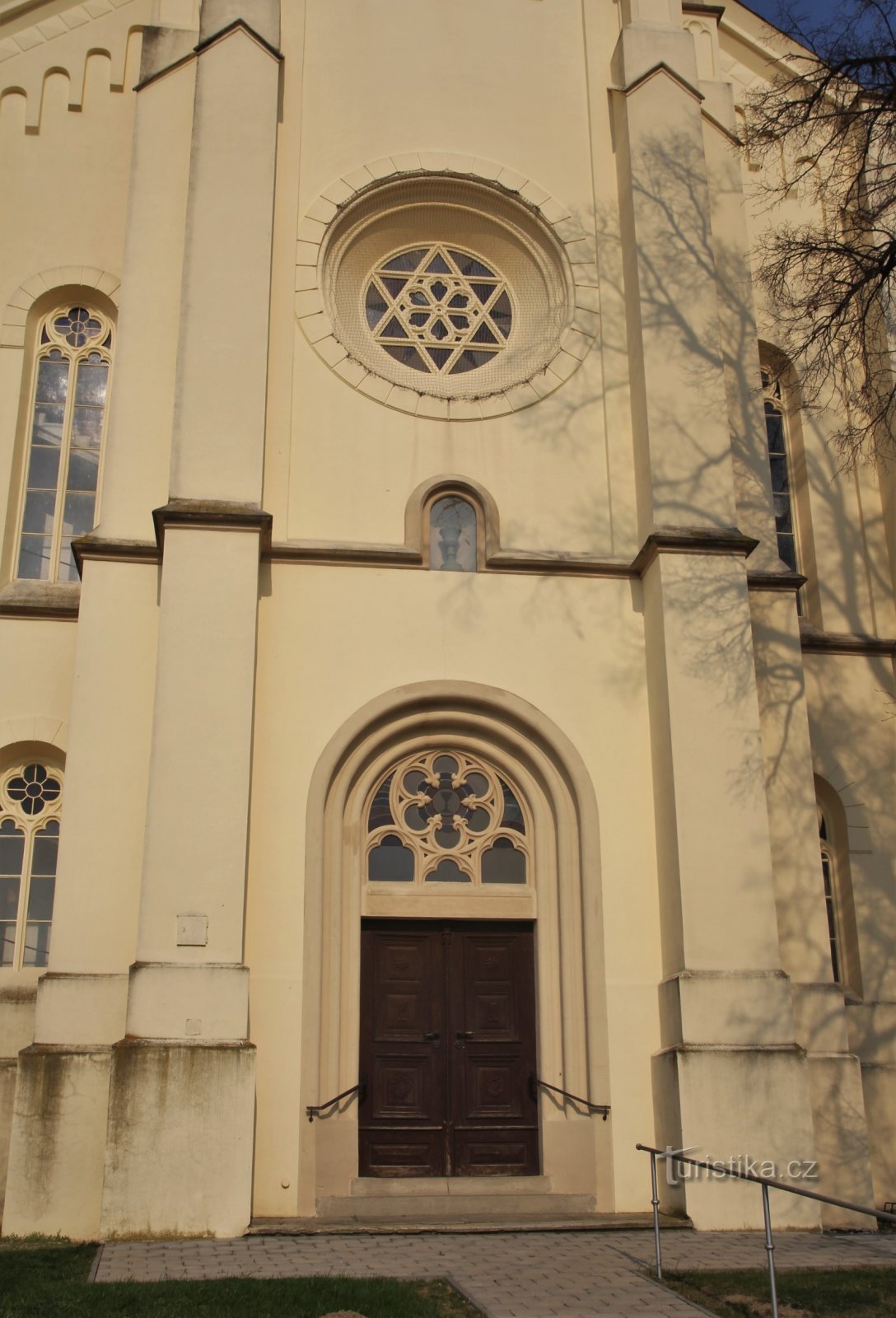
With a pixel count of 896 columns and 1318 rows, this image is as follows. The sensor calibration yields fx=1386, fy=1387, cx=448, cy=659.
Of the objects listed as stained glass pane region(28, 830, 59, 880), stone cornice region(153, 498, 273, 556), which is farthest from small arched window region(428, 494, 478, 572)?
stained glass pane region(28, 830, 59, 880)

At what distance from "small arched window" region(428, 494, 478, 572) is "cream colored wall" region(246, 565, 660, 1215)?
0.65 ft

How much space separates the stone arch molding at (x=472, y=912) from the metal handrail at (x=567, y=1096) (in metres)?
0.07

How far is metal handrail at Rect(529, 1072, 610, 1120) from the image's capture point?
38.2 ft

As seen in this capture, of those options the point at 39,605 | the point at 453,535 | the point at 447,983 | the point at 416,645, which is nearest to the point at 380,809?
the point at 416,645

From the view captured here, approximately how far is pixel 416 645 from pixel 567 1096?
4167 mm

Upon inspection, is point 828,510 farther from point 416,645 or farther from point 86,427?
point 86,427

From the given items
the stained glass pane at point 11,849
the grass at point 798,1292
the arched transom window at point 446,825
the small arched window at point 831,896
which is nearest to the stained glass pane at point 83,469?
the stained glass pane at point 11,849

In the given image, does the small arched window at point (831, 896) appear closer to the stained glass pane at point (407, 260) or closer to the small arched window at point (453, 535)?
the small arched window at point (453, 535)

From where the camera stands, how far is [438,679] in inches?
499

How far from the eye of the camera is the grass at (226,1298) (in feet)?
24.5

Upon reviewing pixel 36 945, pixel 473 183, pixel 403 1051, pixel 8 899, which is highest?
pixel 473 183

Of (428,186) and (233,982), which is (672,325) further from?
(233,982)

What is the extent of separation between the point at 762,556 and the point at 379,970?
5532 mm

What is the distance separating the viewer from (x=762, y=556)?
1380 centimetres
